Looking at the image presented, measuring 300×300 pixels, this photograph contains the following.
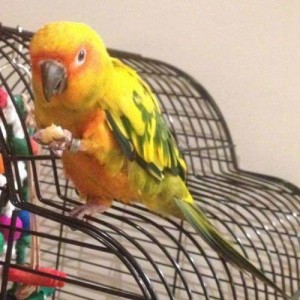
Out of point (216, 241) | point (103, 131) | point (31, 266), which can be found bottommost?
point (31, 266)

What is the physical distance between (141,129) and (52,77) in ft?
0.49

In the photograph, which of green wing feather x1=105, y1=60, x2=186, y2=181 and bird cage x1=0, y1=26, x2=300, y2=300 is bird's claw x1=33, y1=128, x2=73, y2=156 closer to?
green wing feather x1=105, y1=60, x2=186, y2=181

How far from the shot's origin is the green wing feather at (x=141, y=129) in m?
0.73

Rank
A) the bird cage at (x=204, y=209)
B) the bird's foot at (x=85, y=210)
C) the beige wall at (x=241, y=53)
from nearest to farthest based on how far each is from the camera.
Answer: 1. the bird's foot at (x=85, y=210)
2. the bird cage at (x=204, y=209)
3. the beige wall at (x=241, y=53)

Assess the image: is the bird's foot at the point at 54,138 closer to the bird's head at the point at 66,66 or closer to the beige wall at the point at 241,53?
the bird's head at the point at 66,66

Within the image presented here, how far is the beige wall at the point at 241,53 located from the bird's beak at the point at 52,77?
25.3 inches

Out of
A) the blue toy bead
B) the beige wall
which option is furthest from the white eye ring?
the beige wall

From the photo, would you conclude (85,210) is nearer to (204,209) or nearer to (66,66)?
(66,66)

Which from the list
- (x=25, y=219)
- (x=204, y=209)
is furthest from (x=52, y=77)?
(x=204, y=209)

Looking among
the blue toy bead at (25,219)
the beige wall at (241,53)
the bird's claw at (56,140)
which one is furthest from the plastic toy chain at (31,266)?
the beige wall at (241,53)

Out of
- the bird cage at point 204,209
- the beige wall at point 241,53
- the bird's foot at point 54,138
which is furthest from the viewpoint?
the beige wall at point 241,53

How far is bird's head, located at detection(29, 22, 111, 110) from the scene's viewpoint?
660 millimetres

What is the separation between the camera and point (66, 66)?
2.20ft

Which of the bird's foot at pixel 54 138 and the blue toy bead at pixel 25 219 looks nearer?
the bird's foot at pixel 54 138
